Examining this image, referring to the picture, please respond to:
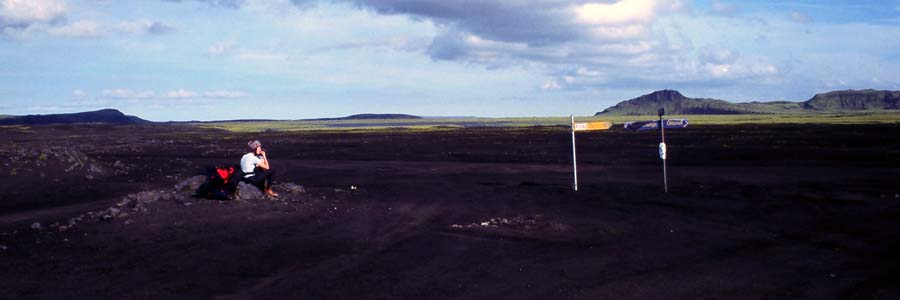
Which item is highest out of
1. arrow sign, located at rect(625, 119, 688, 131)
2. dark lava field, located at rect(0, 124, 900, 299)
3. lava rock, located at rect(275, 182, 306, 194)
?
arrow sign, located at rect(625, 119, 688, 131)

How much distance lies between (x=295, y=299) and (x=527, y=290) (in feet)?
7.41

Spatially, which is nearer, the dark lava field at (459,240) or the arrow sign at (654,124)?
the dark lava field at (459,240)

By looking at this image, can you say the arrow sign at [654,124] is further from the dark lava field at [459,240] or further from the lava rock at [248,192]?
the lava rock at [248,192]

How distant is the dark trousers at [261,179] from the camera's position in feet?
50.2

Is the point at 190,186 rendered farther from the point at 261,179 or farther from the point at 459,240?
the point at 459,240

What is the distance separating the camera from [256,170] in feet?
51.1

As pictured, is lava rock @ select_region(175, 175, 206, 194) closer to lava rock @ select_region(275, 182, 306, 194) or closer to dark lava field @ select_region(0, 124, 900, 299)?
dark lava field @ select_region(0, 124, 900, 299)

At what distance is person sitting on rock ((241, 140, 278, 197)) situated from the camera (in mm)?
15258

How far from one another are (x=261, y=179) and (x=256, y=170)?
0.29m

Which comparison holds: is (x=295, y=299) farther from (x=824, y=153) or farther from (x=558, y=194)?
(x=824, y=153)

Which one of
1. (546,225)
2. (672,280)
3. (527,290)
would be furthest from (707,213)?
(527,290)

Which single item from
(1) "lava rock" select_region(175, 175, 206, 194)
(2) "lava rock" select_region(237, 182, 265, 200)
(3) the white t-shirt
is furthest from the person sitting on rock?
(1) "lava rock" select_region(175, 175, 206, 194)

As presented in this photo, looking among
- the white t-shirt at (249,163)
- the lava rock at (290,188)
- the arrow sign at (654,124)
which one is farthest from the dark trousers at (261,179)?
the arrow sign at (654,124)

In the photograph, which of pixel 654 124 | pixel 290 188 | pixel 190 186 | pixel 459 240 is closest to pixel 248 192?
pixel 190 186
